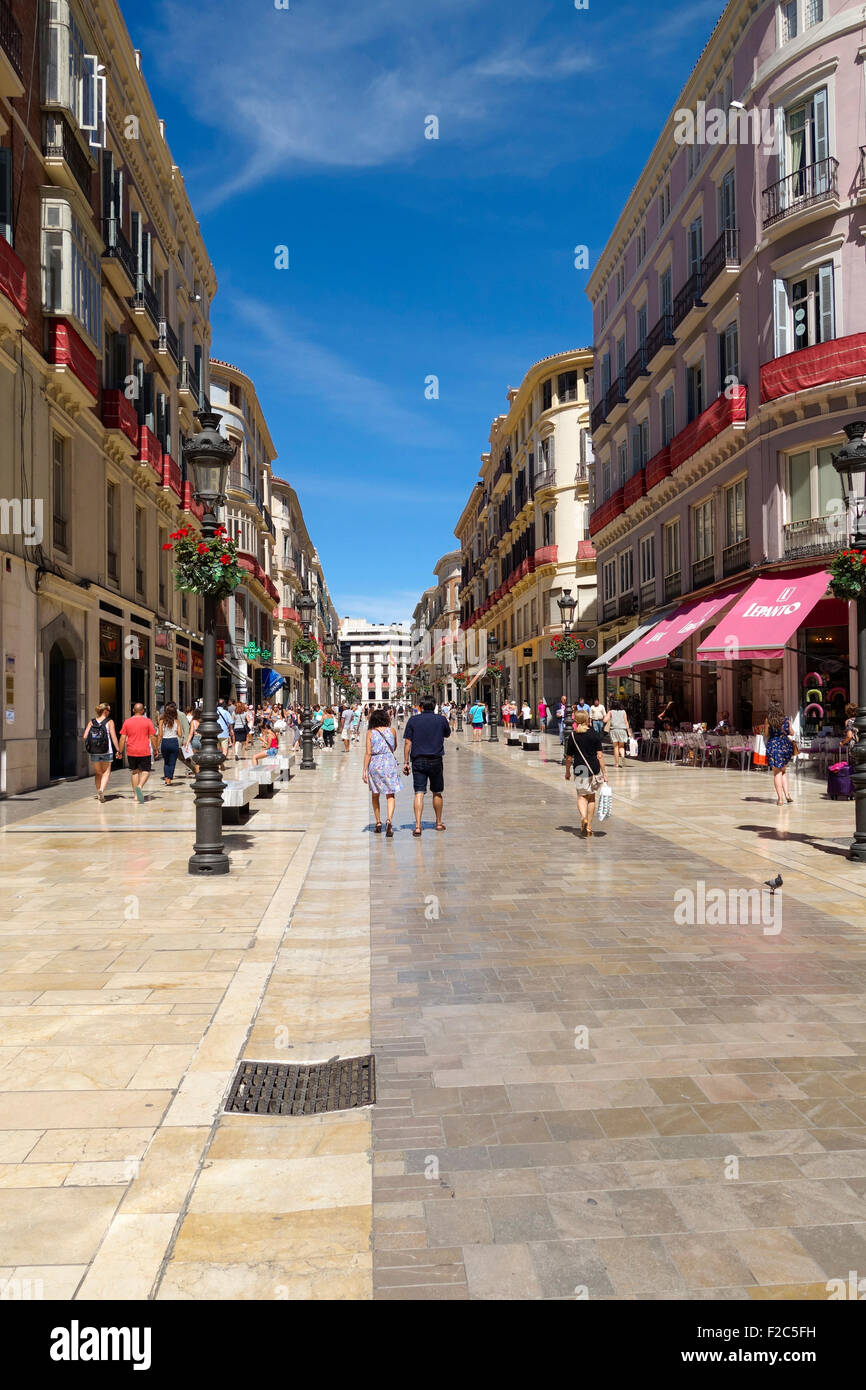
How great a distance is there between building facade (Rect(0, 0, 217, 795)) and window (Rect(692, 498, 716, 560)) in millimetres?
15237

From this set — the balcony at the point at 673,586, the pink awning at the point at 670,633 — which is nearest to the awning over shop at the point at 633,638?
the balcony at the point at 673,586

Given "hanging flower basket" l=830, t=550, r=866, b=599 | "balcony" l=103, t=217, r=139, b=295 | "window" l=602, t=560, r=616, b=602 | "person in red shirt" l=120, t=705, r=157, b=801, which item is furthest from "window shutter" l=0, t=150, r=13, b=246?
"window" l=602, t=560, r=616, b=602

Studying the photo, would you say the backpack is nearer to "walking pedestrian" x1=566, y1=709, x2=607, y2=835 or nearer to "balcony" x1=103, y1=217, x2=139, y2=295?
"walking pedestrian" x1=566, y1=709, x2=607, y2=835

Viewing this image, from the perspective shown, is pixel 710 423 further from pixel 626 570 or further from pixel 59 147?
pixel 59 147

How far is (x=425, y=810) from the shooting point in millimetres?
14547

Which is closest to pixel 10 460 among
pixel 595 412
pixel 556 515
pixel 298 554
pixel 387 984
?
pixel 387 984

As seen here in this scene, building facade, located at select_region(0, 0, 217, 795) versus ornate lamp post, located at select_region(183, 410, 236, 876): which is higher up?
building facade, located at select_region(0, 0, 217, 795)

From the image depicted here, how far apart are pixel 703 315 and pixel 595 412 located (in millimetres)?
11522

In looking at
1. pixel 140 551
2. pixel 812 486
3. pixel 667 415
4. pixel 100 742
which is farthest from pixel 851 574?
pixel 140 551

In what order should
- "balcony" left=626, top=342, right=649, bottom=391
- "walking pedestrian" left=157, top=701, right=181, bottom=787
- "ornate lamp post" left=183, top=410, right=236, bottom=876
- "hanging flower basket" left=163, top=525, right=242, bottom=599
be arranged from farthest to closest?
"balcony" left=626, top=342, right=649, bottom=391 < "walking pedestrian" left=157, top=701, right=181, bottom=787 < "hanging flower basket" left=163, top=525, right=242, bottom=599 < "ornate lamp post" left=183, top=410, right=236, bottom=876

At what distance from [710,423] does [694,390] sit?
3.79 metres

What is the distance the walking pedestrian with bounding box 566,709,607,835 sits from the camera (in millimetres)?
10883

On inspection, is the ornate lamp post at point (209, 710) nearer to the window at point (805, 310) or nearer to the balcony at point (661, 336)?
the window at point (805, 310)

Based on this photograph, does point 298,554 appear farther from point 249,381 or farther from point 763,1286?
point 763,1286
